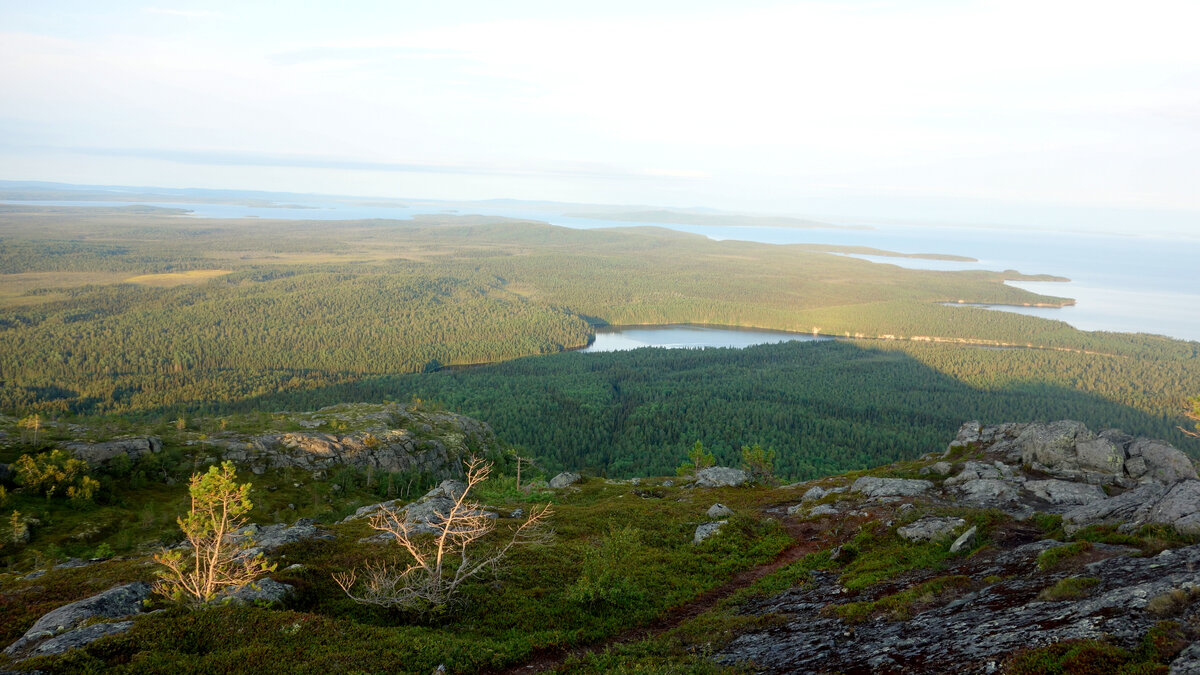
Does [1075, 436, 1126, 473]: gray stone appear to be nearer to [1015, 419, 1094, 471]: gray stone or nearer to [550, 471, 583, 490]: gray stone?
[1015, 419, 1094, 471]: gray stone

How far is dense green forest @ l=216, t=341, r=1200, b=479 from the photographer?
12388 centimetres

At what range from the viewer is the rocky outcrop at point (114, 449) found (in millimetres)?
55906

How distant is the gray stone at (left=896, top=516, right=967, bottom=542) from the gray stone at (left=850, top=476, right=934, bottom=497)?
954 cm

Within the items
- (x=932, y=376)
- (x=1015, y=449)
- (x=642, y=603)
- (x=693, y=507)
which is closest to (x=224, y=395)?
(x=693, y=507)

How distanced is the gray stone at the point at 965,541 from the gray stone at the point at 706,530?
47.6 feet

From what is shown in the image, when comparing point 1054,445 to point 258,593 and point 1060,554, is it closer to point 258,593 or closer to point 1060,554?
point 1060,554

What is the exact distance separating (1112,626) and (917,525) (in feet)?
59.9

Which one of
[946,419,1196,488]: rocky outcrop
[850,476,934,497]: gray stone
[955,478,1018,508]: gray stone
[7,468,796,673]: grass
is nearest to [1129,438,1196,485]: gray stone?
[946,419,1196,488]: rocky outcrop

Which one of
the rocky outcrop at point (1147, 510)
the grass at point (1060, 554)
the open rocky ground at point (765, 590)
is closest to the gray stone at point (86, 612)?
the open rocky ground at point (765, 590)

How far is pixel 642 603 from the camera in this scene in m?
27.6

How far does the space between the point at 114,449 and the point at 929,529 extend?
7706 cm

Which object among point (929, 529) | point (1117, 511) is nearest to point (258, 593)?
point (929, 529)

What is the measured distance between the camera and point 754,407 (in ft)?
495

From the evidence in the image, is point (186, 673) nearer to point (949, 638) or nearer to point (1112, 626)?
point (949, 638)
